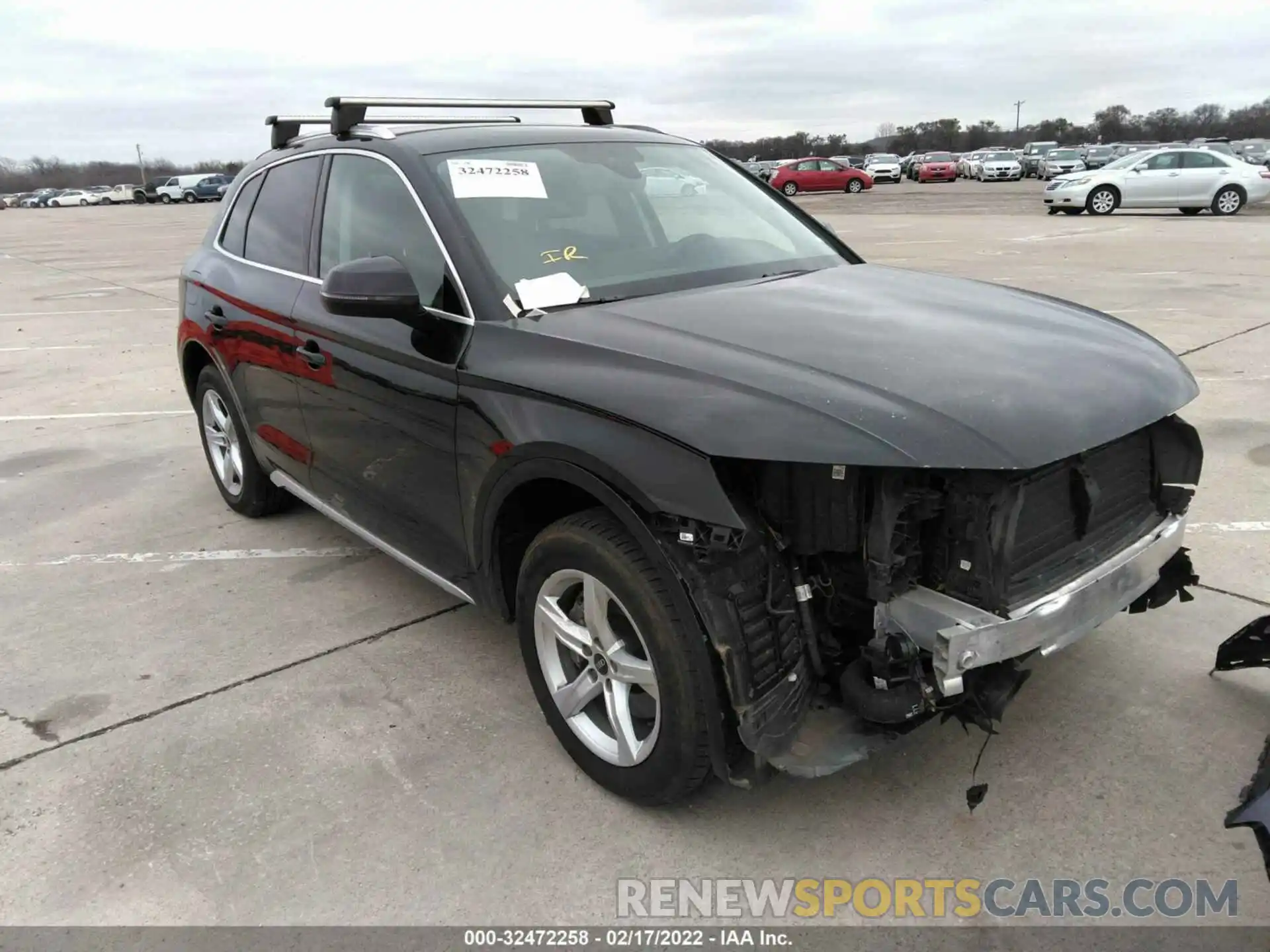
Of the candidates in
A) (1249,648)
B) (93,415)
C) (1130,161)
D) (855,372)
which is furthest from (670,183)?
(1130,161)

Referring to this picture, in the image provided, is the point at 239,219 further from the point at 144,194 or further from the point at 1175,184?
the point at 144,194

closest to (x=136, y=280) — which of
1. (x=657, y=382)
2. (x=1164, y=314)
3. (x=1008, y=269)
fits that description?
(x=1008, y=269)

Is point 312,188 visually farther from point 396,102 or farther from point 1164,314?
point 1164,314

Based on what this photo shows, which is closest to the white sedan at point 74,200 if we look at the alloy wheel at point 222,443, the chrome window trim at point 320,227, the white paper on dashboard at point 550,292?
the alloy wheel at point 222,443

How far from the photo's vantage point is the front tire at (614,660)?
2.29 meters

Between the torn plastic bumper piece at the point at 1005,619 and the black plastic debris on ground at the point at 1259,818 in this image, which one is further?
the torn plastic bumper piece at the point at 1005,619

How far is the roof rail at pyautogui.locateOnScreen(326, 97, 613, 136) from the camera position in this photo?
3.64 meters

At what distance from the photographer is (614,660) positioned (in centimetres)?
252

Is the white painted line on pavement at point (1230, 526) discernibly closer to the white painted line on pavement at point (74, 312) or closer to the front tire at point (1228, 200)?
the white painted line on pavement at point (74, 312)

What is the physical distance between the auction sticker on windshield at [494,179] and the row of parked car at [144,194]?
5692cm

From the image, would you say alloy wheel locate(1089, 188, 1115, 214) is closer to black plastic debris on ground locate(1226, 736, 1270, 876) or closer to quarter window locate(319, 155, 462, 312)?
quarter window locate(319, 155, 462, 312)

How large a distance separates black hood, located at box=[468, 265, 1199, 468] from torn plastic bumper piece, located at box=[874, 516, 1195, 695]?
40 cm

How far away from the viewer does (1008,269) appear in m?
12.8

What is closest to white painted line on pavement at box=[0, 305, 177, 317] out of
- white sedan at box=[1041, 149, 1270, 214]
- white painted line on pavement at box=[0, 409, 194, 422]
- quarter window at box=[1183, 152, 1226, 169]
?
white painted line on pavement at box=[0, 409, 194, 422]
